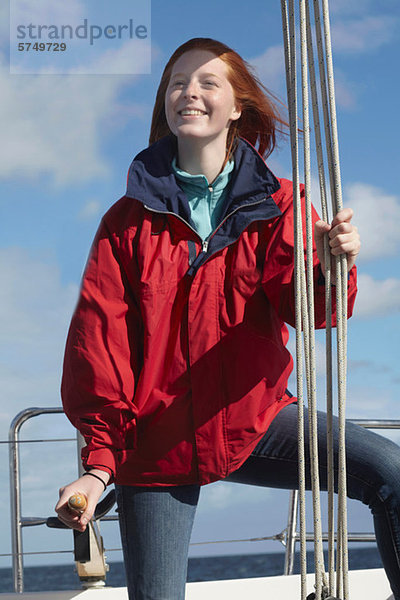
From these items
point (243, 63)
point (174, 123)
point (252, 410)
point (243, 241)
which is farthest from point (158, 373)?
point (243, 63)

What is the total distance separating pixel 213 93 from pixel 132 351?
53 cm

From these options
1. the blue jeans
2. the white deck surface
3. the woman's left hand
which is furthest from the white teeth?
the white deck surface

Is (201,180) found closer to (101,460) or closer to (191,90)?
(191,90)

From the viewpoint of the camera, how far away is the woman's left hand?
1197mm

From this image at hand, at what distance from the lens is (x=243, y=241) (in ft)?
4.75

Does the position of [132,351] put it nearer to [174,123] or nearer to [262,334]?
[262,334]

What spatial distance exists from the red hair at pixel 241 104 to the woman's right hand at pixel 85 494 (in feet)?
2.30

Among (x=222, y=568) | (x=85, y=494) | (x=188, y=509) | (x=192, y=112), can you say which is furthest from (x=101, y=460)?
(x=222, y=568)

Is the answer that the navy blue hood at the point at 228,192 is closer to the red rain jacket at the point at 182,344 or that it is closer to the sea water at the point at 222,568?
the red rain jacket at the point at 182,344

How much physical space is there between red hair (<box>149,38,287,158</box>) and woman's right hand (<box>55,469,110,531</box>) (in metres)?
0.70

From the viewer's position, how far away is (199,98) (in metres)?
1.50

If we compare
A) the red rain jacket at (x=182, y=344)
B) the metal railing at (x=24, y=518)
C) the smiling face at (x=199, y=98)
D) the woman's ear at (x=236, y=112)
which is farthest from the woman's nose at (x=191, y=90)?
the metal railing at (x=24, y=518)

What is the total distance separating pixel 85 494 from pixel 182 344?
1.05 ft

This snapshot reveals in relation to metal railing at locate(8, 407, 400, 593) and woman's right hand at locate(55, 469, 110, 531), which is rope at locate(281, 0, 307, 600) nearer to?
woman's right hand at locate(55, 469, 110, 531)
